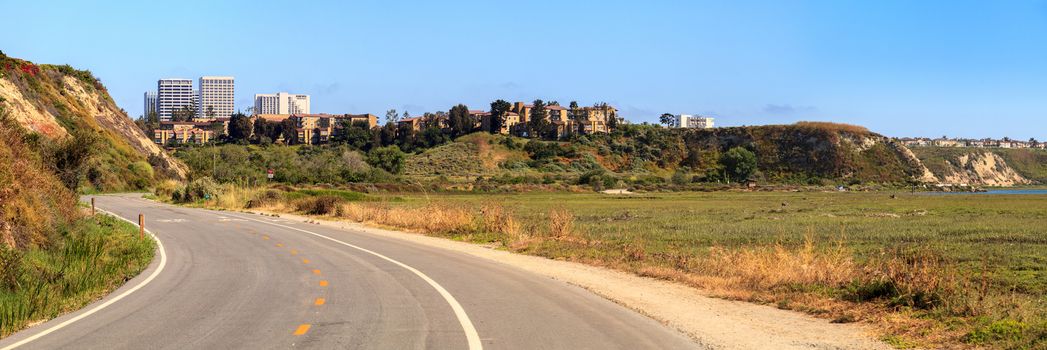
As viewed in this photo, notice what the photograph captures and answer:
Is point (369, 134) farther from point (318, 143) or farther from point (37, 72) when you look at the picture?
point (37, 72)

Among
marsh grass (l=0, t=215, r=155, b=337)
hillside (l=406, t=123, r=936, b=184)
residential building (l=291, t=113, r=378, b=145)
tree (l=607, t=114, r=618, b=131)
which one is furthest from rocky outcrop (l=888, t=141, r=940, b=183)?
marsh grass (l=0, t=215, r=155, b=337)

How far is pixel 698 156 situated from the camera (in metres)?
158

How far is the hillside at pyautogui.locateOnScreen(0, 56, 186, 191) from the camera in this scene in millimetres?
68750

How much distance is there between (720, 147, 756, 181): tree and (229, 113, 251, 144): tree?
310ft

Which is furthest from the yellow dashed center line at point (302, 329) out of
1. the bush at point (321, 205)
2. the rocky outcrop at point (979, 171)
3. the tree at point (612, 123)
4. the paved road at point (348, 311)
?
the rocky outcrop at point (979, 171)

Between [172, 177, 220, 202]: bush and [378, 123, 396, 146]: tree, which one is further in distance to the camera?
[378, 123, 396, 146]: tree

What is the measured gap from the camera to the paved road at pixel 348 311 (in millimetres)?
8938

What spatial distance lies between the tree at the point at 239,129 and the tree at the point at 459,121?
4171 cm

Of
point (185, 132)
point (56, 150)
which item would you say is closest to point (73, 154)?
point (56, 150)

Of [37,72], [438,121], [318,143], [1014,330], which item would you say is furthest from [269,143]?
[1014,330]

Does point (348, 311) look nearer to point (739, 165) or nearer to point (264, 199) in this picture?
point (264, 199)

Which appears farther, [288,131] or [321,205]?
[288,131]

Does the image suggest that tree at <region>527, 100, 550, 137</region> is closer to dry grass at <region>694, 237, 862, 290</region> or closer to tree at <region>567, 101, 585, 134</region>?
tree at <region>567, 101, 585, 134</region>

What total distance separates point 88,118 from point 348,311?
87.0m
